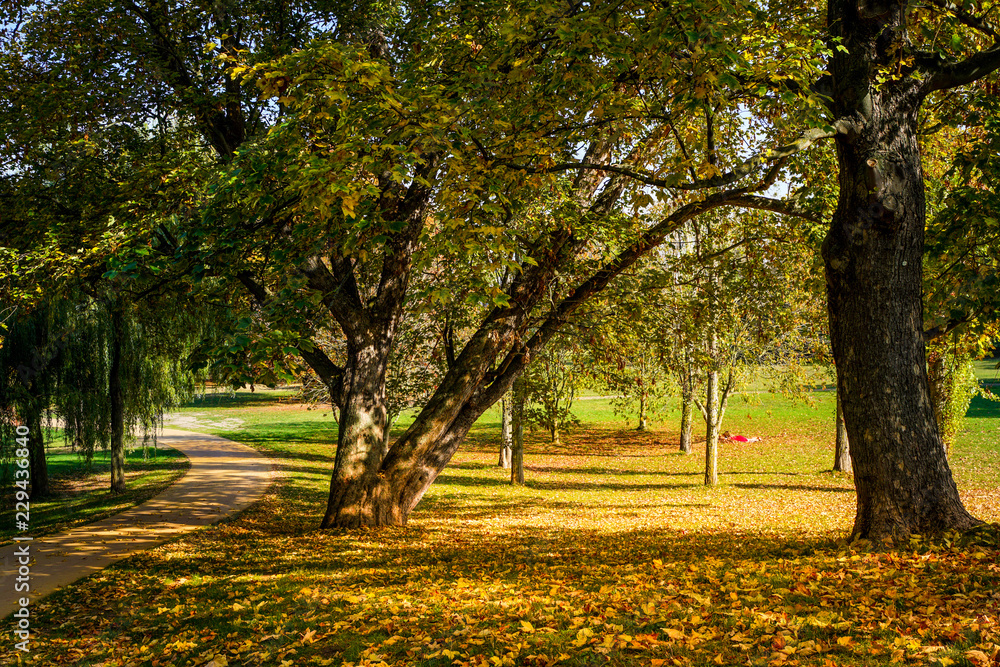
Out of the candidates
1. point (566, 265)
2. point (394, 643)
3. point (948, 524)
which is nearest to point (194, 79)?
point (566, 265)

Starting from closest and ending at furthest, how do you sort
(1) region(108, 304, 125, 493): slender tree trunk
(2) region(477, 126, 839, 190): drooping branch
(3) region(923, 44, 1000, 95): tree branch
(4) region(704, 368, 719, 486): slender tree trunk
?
(2) region(477, 126, 839, 190): drooping branch
(3) region(923, 44, 1000, 95): tree branch
(1) region(108, 304, 125, 493): slender tree trunk
(4) region(704, 368, 719, 486): slender tree trunk

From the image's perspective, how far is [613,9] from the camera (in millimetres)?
5469

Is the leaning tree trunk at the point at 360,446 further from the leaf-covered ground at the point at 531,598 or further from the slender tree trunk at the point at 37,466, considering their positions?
the slender tree trunk at the point at 37,466

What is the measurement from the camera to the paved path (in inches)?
339

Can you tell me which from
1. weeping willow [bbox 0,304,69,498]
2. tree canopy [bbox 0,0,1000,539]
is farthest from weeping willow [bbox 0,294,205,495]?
tree canopy [bbox 0,0,1000,539]

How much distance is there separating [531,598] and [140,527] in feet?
31.8

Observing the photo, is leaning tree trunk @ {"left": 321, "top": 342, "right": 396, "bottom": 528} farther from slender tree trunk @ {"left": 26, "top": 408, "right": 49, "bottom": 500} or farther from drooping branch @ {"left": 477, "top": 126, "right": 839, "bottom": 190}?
slender tree trunk @ {"left": 26, "top": 408, "right": 49, "bottom": 500}

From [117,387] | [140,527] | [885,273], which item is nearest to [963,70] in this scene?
[885,273]

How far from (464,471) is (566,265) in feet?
50.4

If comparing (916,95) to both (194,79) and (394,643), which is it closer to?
(394,643)

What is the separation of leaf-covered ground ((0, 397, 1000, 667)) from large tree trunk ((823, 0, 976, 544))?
445 mm

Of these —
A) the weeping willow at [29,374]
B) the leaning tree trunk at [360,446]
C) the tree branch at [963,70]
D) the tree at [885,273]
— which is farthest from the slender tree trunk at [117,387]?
the tree branch at [963,70]

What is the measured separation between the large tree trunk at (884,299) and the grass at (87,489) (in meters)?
12.8

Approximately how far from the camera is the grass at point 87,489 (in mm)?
13219
